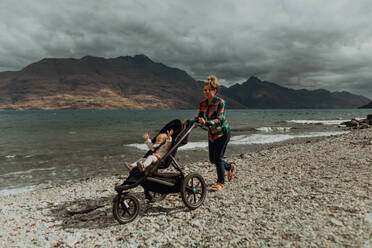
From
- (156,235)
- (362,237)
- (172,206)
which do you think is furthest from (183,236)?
(362,237)

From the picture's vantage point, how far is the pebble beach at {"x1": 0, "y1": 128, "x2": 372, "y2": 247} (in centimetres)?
378

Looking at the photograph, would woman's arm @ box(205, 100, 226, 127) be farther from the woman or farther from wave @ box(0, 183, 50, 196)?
wave @ box(0, 183, 50, 196)

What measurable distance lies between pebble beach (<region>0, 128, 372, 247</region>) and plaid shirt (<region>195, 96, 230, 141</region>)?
5.76 feet

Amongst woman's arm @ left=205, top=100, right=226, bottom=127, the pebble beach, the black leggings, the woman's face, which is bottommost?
the pebble beach

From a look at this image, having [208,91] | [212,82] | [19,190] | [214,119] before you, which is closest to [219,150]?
[214,119]

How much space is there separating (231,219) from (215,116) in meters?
2.52

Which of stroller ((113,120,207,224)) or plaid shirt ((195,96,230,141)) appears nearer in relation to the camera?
stroller ((113,120,207,224))

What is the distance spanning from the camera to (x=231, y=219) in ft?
15.2

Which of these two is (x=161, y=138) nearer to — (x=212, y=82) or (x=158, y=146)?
(x=158, y=146)

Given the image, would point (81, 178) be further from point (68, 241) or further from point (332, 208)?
point (332, 208)

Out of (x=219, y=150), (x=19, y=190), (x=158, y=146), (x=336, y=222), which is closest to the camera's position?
(x=336, y=222)

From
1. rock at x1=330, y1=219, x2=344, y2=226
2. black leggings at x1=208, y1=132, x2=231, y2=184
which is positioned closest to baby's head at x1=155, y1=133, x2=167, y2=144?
black leggings at x1=208, y1=132, x2=231, y2=184

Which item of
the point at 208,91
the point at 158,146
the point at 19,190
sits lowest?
the point at 19,190

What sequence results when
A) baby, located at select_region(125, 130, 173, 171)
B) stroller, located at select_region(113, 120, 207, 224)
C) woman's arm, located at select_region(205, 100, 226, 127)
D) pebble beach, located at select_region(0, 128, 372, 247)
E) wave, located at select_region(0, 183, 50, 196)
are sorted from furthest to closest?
wave, located at select_region(0, 183, 50, 196) → woman's arm, located at select_region(205, 100, 226, 127) → baby, located at select_region(125, 130, 173, 171) → stroller, located at select_region(113, 120, 207, 224) → pebble beach, located at select_region(0, 128, 372, 247)
